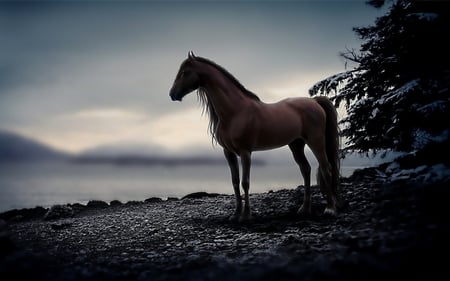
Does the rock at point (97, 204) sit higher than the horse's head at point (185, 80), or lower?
lower

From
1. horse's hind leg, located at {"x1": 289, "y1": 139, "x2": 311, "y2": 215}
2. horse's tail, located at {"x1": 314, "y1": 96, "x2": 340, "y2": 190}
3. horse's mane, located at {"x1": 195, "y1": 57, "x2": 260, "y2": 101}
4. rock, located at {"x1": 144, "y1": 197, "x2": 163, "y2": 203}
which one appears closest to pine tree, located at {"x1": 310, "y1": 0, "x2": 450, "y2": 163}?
horse's tail, located at {"x1": 314, "y1": 96, "x2": 340, "y2": 190}

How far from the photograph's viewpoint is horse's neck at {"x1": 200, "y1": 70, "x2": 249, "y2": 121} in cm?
660

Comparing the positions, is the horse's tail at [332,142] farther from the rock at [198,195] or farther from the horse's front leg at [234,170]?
the rock at [198,195]

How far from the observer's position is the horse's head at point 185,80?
21.5 ft

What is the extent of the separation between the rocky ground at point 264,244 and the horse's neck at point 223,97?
211 centimetres

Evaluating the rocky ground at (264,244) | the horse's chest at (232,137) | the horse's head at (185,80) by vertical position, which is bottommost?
the rocky ground at (264,244)

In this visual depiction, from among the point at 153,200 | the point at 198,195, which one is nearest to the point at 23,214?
the point at 153,200

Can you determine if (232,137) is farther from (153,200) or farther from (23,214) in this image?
(23,214)

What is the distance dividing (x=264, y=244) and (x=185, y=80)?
324cm

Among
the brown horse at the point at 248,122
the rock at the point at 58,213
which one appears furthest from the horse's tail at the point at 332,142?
the rock at the point at 58,213

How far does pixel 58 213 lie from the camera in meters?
10.6

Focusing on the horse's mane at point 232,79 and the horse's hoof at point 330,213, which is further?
the horse's mane at point 232,79

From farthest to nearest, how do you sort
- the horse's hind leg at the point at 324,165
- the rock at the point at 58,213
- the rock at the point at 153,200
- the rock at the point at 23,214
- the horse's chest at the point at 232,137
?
the rock at the point at 153,200 < the rock at the point at 23,214 < the rock at the point at 58,213 < the horse's hind leg at the point at 324,165 < the horse's chest at the point at 232,137

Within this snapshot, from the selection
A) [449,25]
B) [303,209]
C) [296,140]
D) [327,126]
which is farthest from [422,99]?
[303,209]
